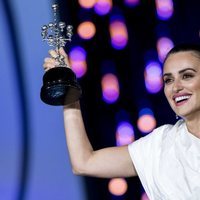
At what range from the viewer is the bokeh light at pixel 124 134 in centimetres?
133

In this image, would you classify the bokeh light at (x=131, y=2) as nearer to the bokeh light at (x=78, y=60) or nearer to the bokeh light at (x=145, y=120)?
the bokeh light at (x=78, y=60)

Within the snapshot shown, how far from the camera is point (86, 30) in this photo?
1.32 m

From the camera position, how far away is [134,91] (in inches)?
53.4

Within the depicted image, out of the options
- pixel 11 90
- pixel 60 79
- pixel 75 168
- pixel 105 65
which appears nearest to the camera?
pixel 60 79

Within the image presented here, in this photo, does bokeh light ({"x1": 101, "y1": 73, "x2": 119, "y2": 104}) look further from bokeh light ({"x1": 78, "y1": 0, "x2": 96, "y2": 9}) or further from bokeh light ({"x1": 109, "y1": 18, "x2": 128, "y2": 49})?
bokeh light ({"x1": 78, "y1": 0, "x2": 96, "y2": 9})

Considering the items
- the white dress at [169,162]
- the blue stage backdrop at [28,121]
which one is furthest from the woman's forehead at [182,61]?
the blue stage backdrop at [28,121]

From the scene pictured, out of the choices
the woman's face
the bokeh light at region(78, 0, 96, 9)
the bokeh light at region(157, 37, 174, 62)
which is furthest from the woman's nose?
the bokeh light at region(78, 0, 96, 9)

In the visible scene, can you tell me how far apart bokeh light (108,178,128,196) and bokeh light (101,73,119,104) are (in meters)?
0.25

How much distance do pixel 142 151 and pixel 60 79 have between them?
0.31m

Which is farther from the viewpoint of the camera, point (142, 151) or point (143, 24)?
point (143, 24)

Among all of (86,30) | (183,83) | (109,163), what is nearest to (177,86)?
(183,83)

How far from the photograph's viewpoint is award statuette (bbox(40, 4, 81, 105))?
1.01 metres

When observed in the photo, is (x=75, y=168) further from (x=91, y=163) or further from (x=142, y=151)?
(x=142, y=151)

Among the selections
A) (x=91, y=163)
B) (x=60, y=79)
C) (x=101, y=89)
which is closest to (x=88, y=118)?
(x=101, y=89)
